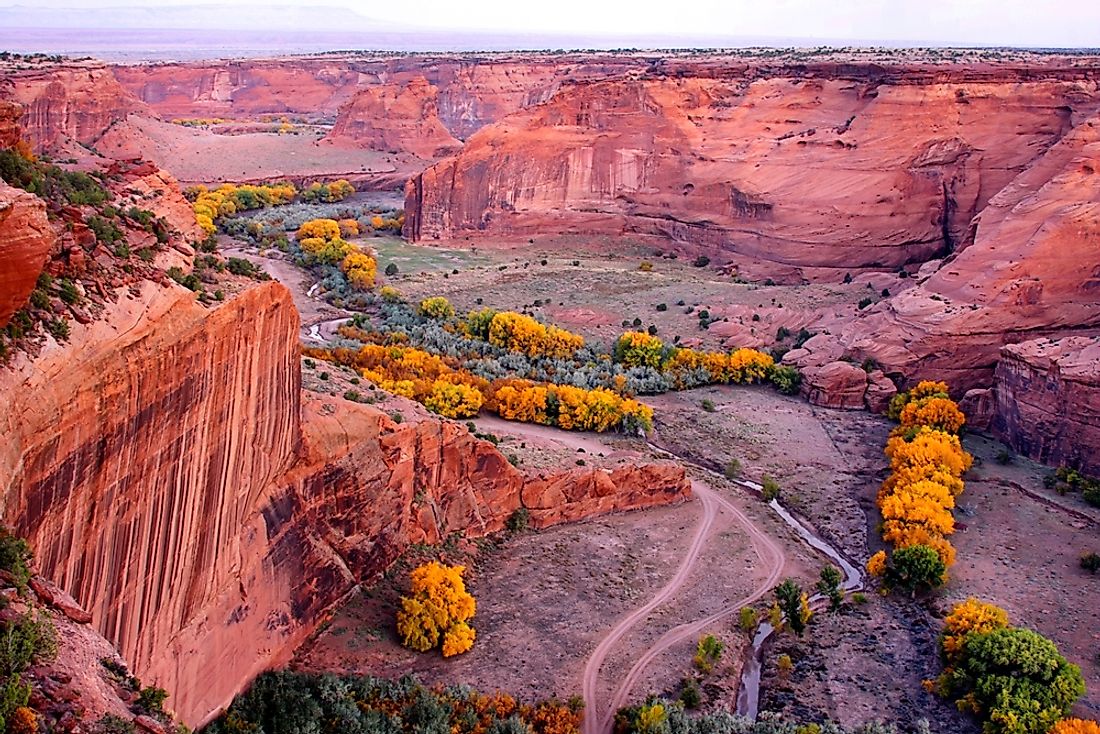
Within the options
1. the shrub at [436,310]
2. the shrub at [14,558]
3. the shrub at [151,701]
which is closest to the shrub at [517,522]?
the shrub at [151,701]

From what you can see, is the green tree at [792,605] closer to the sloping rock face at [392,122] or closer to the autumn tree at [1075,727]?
the autumn tree at [1075,727]

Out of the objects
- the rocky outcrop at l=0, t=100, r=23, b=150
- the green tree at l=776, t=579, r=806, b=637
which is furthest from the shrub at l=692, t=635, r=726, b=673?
the rocky outcrop at l=0, t=100, r=23, b=150

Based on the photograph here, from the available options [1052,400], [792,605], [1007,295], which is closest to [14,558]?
[792,605]

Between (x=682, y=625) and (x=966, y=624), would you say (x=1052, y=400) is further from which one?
(x=682, y=625)

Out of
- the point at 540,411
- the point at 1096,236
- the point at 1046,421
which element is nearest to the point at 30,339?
the point at 540,411

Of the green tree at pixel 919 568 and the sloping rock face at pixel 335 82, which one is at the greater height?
the sloping rock face at pixel 335 82

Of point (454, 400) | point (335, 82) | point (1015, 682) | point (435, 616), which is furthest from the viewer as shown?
point (335, 82)
